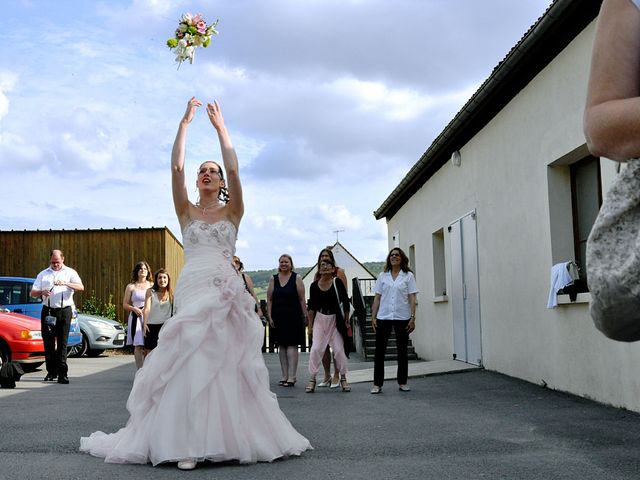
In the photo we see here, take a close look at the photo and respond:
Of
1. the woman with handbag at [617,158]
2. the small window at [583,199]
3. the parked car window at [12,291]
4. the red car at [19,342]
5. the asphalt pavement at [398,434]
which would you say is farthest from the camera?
the parked car window at [12,291]

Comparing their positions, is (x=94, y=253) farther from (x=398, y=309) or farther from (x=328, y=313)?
(x=398, y=309)

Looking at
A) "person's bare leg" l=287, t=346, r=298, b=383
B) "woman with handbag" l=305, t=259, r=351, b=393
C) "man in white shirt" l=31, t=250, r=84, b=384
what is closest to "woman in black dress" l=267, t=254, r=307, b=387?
"person's bare leg" l=287, t=346, r=298, b=383

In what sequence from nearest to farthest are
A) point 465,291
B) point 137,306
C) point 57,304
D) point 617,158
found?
point 617,158 → point 137,306 → point 57,304 → point 465,291

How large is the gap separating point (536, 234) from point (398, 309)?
2.16 meters

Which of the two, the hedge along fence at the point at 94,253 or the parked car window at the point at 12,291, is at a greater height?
the hedge along fence at the point at 94,253

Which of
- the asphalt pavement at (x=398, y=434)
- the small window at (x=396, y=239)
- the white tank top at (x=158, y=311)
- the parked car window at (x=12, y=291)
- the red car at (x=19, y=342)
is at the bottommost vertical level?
the asphalt pavement at (x=398, y=434)

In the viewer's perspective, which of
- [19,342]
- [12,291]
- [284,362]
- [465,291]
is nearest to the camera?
[284,362]

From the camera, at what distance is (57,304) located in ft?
41.8

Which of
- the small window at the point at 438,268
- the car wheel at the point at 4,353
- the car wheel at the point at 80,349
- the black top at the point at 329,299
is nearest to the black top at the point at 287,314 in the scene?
the black top at the point at 329,299

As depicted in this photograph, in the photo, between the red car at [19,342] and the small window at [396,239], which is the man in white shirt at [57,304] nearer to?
the red car at [19,342]

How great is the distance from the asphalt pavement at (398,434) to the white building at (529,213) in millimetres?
511

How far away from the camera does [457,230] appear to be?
16016mm

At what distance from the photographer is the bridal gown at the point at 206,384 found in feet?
18.2

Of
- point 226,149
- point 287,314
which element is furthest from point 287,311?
point 226,149
